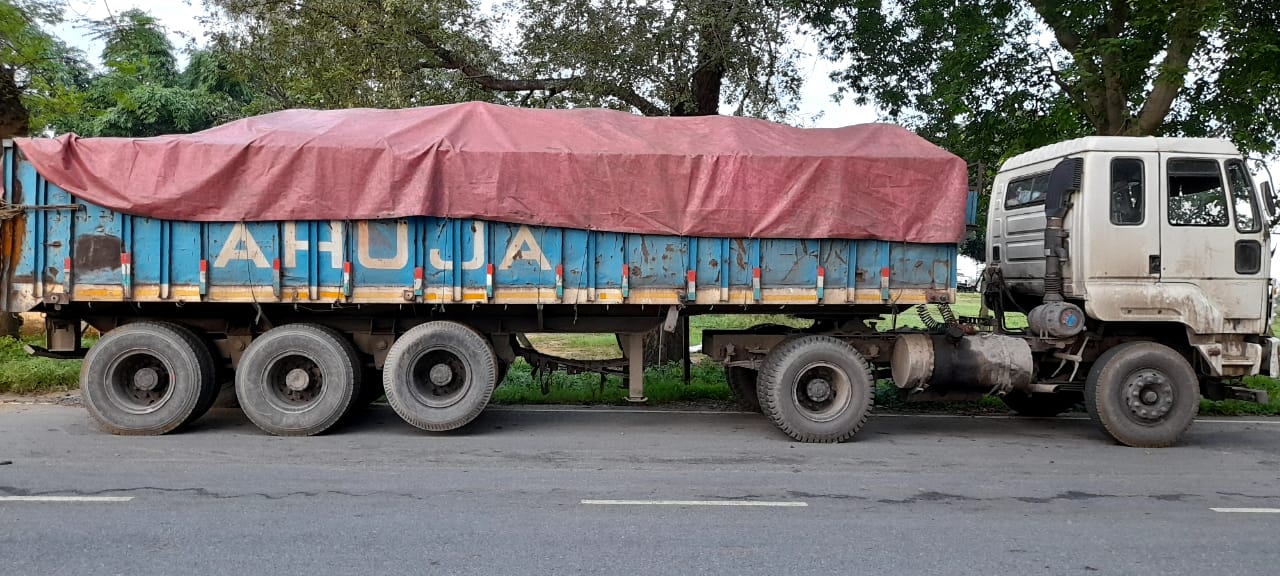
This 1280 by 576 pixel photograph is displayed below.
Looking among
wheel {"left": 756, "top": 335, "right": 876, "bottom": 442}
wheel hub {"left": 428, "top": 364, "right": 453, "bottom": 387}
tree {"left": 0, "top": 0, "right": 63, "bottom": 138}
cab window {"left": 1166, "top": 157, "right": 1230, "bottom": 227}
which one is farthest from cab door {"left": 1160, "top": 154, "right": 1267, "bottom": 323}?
tree {"left": 0, "top": 0, "right": 63, "bottom": 138}

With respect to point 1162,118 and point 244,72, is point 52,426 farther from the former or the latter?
point 1162,118

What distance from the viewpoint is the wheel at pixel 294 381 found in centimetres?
789

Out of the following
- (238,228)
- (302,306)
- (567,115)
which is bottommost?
(302,306)

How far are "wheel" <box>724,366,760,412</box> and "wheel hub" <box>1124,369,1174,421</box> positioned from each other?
3528 millimetres

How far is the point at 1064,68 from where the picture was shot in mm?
11492

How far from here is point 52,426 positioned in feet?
26.7

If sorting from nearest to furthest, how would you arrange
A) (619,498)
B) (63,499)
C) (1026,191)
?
(63,499) < (619,498) < (1026,191)

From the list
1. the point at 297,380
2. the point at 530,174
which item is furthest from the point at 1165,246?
the point at 297,380

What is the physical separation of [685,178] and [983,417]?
4452mm

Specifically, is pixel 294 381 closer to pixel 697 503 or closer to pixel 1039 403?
pixel 697 503

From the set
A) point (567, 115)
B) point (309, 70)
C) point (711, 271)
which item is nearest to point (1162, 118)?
point (711, 271)

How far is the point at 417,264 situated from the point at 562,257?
1.29m

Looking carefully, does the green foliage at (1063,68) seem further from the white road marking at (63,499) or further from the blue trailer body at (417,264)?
the white road marking at (63,499)

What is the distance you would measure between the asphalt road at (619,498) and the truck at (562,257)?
0.54 m
